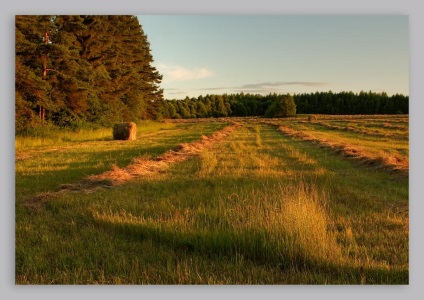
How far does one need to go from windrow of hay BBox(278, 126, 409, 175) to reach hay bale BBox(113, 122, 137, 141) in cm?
436

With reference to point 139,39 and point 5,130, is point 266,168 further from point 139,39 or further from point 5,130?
point 5,130

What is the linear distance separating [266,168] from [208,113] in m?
1.91

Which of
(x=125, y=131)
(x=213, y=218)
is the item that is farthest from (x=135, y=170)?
(x=125, y=131)

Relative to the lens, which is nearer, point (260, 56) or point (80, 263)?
point (80, 263)

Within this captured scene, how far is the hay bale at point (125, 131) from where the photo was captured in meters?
11.7

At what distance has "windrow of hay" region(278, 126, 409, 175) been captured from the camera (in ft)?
21.5

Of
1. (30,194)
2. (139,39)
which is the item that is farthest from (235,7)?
(30,194)

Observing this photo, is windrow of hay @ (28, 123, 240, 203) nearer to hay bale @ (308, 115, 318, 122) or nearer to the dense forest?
the dense forest

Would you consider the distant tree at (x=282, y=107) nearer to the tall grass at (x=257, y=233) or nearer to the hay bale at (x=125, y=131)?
the tall grass at (x=257, y=233)

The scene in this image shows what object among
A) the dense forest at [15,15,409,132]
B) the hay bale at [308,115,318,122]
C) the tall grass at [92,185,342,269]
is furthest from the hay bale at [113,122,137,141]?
the tall grass at [92,185,342,269]

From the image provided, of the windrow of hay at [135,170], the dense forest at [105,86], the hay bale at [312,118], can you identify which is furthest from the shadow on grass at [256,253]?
the hay bale at [312,118]

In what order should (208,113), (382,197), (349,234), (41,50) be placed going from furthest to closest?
(208,113), (41,50), (382,197), (349,234)

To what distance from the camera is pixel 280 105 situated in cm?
694

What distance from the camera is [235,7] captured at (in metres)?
5.65
